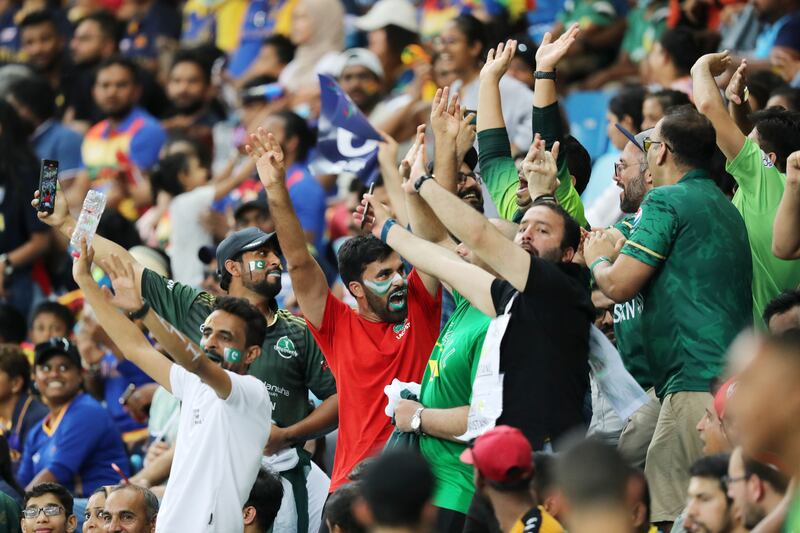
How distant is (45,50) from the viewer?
1580cm

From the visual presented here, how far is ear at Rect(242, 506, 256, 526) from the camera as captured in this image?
23.9 feet

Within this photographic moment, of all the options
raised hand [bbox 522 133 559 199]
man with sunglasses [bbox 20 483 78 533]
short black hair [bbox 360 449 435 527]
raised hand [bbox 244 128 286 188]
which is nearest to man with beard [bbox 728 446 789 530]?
short black hair [bbox 360 449 435 527]

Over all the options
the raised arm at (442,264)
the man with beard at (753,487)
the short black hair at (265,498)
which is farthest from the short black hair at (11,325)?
the man with beard at (753,487)

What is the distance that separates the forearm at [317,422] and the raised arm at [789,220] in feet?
7.46

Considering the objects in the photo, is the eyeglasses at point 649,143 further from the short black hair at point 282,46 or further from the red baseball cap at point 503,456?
the short black hair at point 282,46

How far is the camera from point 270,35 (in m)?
15.1

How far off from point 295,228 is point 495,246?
1.47 meters

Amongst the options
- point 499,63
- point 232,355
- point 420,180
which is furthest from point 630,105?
point 232,355

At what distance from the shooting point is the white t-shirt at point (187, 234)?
1151cm

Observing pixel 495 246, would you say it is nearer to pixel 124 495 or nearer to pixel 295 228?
pixel 295 228

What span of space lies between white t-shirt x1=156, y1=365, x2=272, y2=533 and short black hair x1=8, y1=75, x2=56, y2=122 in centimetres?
736

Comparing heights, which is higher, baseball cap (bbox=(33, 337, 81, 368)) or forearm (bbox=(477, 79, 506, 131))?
forearm (bbox=(477, 79, 506, 131))

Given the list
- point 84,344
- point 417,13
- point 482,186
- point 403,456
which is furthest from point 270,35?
point 403,456

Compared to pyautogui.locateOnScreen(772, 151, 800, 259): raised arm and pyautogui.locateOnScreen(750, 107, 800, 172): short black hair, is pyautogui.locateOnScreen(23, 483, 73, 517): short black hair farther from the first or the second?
pyautogui.locateOnScreen(750, 107, 800, 172): short black hair
